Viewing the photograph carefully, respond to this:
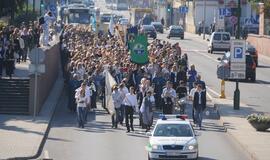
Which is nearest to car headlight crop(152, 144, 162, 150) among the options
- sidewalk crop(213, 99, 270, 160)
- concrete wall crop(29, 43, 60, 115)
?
sidewalk crop(213, 99, 270, 160)

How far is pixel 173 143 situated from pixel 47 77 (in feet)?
59.8

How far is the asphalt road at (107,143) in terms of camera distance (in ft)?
89.3

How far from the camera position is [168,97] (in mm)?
33625

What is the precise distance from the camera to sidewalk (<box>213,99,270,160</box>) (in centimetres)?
2791

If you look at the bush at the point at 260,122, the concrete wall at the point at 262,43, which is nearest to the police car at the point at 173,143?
the bush at the point at 260,122

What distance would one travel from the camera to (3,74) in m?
42.3

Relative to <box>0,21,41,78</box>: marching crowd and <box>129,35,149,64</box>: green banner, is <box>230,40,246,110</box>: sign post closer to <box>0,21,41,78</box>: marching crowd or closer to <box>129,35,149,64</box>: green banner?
<box>129,35,149,64</box>: green banner

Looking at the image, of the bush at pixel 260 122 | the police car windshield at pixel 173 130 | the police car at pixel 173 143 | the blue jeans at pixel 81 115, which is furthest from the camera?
the blue jeans at pixel 81 115

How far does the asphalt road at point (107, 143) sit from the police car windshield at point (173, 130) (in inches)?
46.9

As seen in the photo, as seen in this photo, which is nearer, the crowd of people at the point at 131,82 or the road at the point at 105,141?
the road at the point at 105,141

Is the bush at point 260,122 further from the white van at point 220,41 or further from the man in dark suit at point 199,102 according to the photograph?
the white van at point 220,41

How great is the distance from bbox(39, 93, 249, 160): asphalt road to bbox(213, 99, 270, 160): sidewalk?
0.28 m

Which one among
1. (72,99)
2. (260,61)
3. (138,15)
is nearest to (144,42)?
(72,99)

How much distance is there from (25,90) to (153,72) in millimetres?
5525
